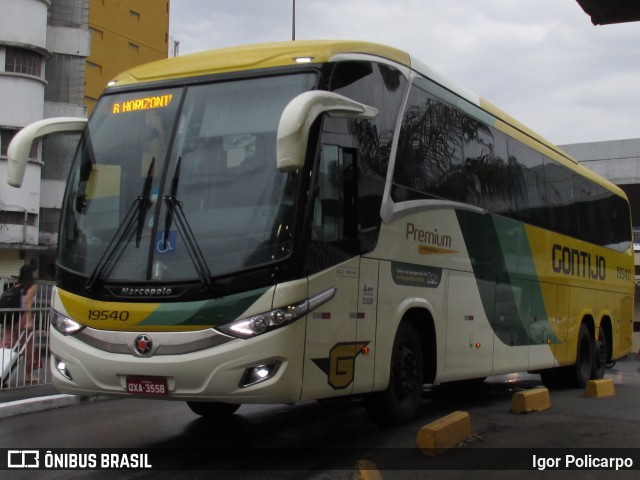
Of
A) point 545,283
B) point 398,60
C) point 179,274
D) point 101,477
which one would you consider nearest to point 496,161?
point 545,283

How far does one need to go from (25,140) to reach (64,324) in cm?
178

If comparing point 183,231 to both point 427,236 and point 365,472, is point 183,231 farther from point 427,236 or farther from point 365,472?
point 427,236

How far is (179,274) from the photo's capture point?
6.41 meters

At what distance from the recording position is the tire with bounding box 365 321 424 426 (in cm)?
796

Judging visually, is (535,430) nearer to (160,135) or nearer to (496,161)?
(496,161)

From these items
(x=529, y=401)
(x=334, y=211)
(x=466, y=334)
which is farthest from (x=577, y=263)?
(x=334, y=211)

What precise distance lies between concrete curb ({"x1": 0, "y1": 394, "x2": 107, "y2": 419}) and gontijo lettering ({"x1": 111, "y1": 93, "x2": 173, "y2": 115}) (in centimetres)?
415

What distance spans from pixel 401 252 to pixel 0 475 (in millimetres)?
4138

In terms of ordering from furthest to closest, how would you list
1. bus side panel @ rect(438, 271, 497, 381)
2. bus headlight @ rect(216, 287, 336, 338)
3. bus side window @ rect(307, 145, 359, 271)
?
bus side panel @ rect(438, 271, 497, 381)
bus side window @ rect(307, 145, 359, 271)
bus headlight @ rect(216, 287, 336, 338)

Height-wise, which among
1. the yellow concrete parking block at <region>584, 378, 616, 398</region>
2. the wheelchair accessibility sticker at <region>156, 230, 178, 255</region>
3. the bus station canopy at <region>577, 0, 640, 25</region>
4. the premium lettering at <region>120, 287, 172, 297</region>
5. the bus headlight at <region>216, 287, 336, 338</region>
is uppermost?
the bus station canopy at <region>577, 0, 640, 25</region>

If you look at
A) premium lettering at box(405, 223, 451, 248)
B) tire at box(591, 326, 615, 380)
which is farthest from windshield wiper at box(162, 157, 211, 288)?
tire at box(591, 326, 615, 380)

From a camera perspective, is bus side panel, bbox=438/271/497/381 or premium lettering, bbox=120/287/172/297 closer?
premium lettering, bbox=120/287/172/297

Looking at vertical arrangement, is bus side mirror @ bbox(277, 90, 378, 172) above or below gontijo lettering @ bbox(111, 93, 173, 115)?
below

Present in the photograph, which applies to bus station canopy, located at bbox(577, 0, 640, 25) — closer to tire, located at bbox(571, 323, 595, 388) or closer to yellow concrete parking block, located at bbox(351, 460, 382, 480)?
yellow concrete parking block, located at bbox(351, 460, 382, 480)
